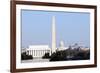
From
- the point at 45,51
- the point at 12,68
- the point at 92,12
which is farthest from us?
the point at 92,12

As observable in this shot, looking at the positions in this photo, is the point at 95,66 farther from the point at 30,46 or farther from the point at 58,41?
the point at 30,46

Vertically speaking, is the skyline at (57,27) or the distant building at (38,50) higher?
the skyline at (57,27)

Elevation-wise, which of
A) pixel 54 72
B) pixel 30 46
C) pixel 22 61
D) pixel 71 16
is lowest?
pixel 54 72

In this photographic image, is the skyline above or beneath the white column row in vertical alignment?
above

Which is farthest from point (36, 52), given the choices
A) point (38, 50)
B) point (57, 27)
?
point (57, 27)

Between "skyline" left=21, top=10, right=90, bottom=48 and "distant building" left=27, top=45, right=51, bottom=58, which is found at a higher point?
"skyline" left=21, top=10, right=90, bottom=48

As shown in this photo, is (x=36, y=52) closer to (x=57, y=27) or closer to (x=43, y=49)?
(x=43, y=49)

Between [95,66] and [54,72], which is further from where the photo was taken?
[95,66]

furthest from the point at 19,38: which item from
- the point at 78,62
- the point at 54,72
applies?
the point at 78,62
